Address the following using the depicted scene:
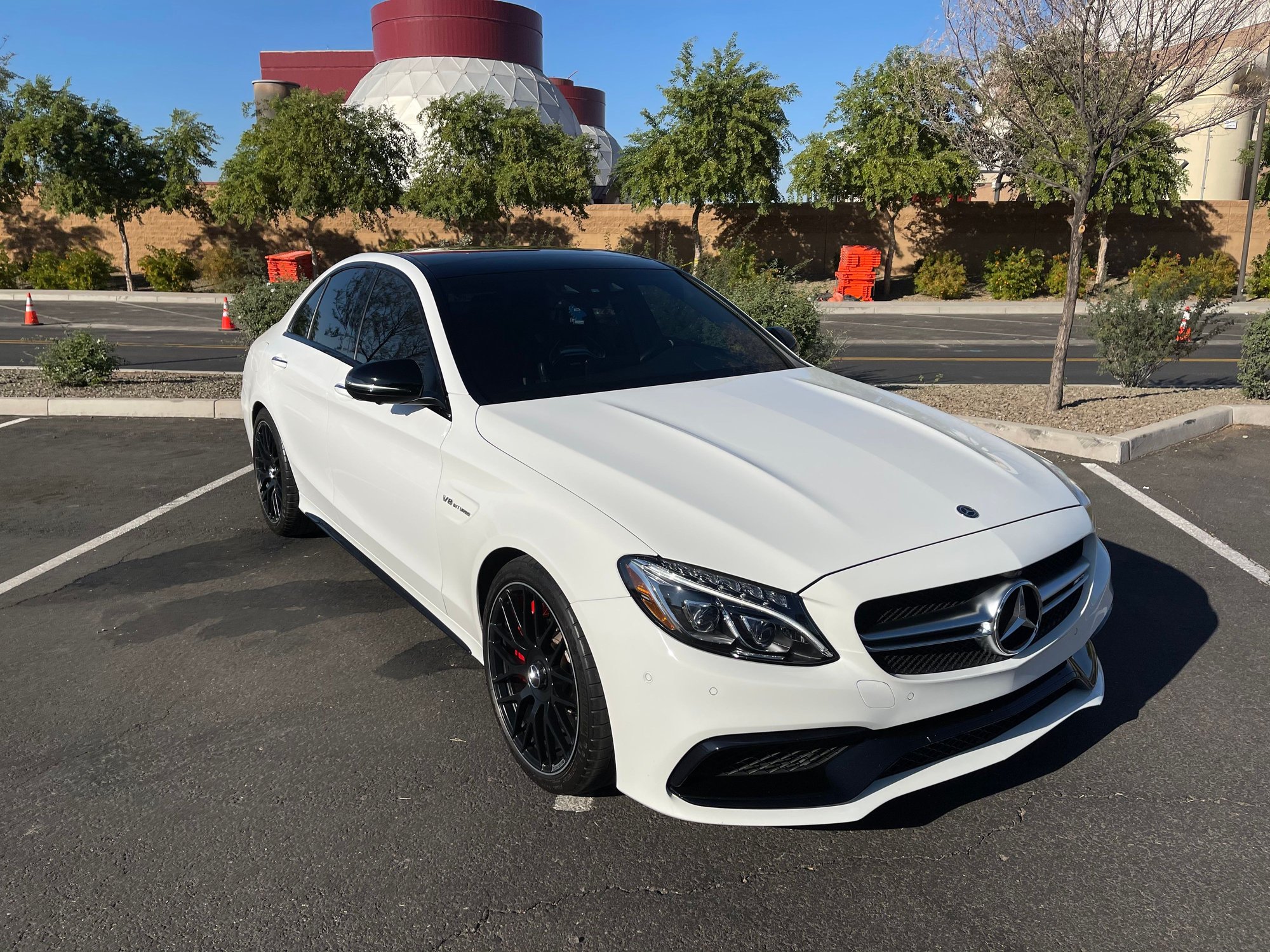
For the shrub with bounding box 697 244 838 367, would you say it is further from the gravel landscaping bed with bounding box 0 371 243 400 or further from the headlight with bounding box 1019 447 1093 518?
the headlight with bounding box 1019 447 1093 518

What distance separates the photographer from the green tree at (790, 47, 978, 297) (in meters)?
27.1

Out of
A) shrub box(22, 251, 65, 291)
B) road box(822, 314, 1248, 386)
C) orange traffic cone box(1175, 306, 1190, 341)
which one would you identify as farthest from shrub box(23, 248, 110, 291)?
orange traffic cone box(1175, 306, 1190, 341)

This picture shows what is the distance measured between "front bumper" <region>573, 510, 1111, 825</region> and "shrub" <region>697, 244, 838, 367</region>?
678cm

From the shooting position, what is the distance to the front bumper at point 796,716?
8.41 ft

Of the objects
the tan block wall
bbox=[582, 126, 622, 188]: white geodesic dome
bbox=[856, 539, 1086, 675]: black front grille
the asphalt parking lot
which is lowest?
the asphalt parking lot

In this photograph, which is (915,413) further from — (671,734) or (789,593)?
(671,734)

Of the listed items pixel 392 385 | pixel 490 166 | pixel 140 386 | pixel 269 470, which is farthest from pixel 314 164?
pixel 392 385

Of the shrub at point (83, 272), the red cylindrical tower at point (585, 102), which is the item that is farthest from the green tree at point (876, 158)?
the red cylindrical tower at point (585, 102)

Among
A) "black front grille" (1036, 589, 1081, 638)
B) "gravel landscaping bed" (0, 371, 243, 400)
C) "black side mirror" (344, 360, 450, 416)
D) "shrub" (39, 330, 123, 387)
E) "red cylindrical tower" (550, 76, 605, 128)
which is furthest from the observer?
"red cylindrical tower" (550, 76, 605, 128)

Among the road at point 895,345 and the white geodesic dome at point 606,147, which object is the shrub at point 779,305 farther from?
the white geodesic dome at point 606,147

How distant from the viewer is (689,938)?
256 cm

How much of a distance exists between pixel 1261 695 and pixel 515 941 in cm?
305

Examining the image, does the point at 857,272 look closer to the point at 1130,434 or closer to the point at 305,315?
the point at 1130,434

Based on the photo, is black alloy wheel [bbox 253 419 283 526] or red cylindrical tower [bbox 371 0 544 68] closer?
black alloy wheel [bbox 253 419 283 526]
